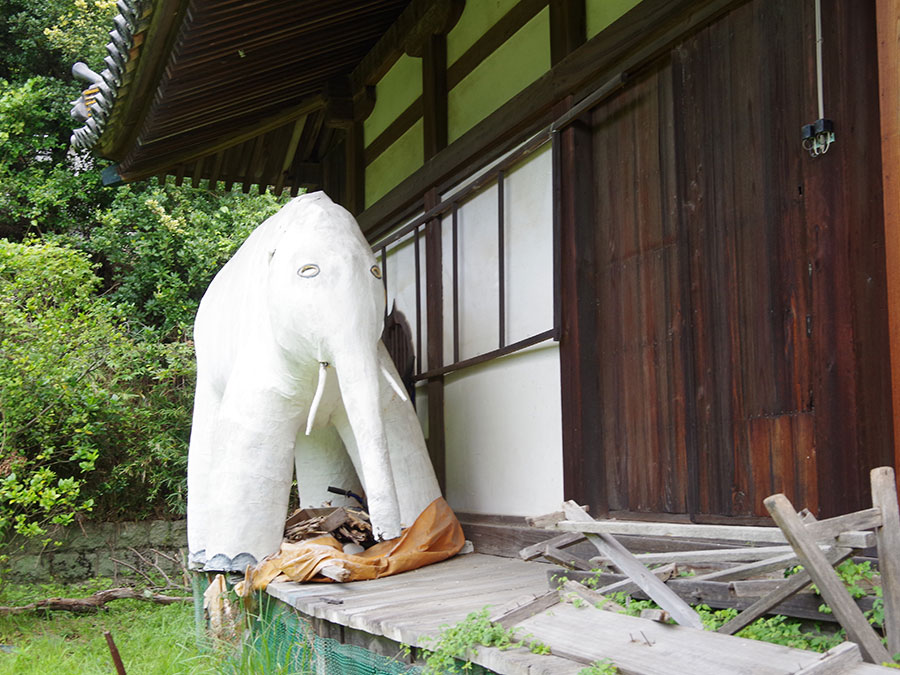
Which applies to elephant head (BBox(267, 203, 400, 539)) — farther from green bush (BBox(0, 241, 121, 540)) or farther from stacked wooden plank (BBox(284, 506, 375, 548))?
green bush (BBox(0, 241, 121, 540))

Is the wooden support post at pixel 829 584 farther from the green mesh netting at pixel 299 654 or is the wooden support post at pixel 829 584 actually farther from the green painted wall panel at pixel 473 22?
the green painted wall panel at pixel 473 22

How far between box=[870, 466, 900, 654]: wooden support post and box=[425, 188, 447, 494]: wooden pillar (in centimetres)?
407

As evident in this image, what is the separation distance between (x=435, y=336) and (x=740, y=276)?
117 inches

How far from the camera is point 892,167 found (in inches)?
120

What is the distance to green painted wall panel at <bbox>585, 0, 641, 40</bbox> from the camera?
455cm

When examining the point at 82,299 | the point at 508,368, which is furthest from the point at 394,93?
the point at 82,299

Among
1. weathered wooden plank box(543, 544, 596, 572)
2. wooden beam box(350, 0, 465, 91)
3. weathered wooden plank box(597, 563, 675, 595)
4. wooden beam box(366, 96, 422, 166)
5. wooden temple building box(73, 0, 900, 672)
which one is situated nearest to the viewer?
weathered wooden plank box(597, 563, 675, 595)

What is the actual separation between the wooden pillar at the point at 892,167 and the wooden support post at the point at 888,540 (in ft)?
2.35

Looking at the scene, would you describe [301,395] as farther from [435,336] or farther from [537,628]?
[537,628]

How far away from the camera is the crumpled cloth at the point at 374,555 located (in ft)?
15.4

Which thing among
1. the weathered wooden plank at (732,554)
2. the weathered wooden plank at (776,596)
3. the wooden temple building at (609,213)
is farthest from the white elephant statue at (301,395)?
the weathered wooden plank at (776,596)

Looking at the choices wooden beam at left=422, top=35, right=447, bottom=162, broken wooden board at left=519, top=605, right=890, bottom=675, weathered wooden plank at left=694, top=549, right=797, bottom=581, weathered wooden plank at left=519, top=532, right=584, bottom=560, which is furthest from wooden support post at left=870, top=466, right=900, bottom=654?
wooden beam at left=422, top=35, right=447, bottom=162

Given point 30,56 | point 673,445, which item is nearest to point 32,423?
point 673,445

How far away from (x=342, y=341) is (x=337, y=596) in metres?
1.34
